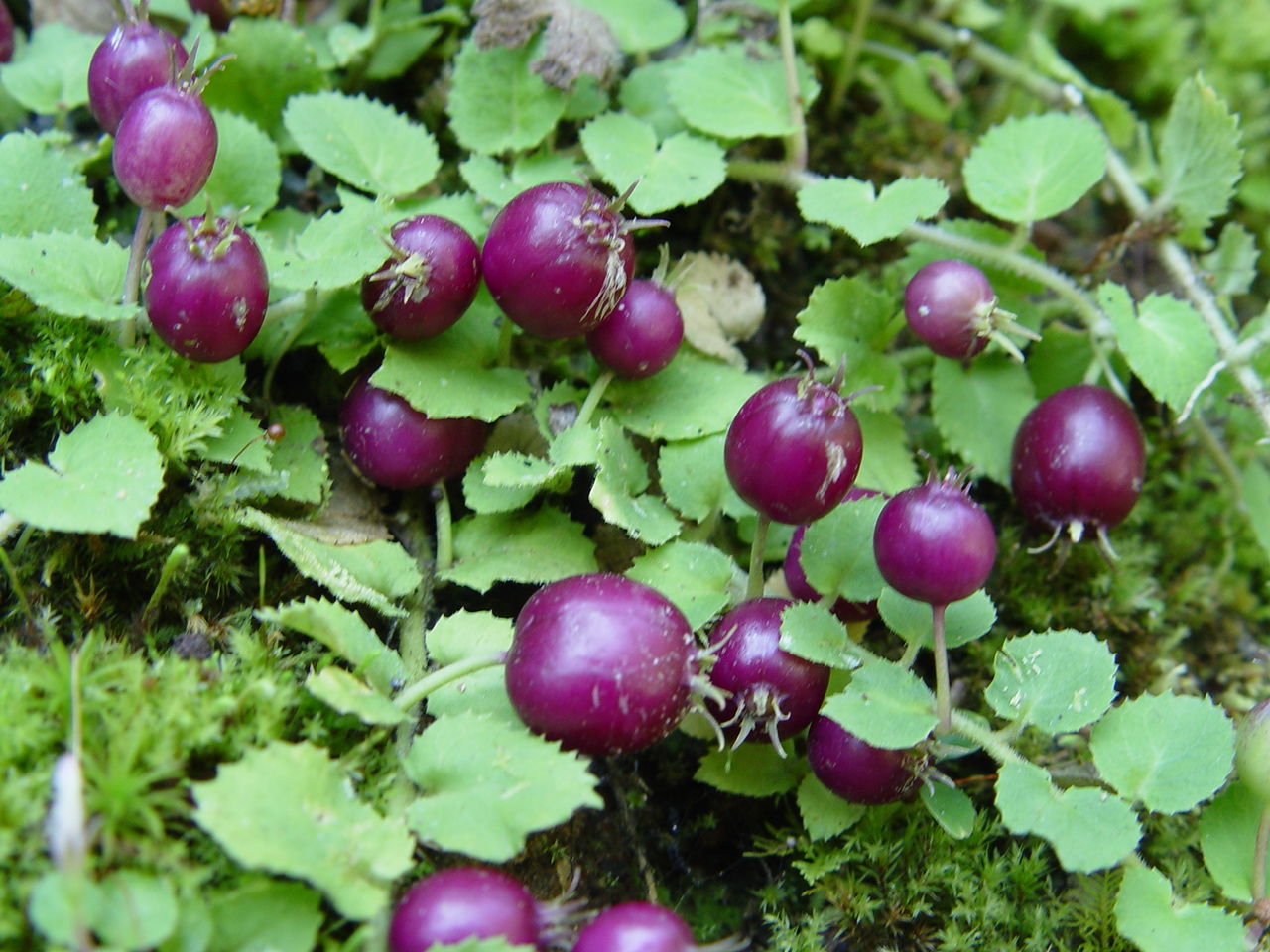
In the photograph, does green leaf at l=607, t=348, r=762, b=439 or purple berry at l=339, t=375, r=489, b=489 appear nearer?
purple berry at l=339, t=375, r=489, b=489

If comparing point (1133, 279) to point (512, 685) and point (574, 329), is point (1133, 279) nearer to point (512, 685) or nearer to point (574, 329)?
point (574, 329)

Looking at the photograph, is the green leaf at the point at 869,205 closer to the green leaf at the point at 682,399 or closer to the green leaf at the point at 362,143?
the green leaf at the point at 682,399

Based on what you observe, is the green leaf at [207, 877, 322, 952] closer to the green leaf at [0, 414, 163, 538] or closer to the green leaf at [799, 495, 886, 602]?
the green leaf at [0, 414, 163, 538]

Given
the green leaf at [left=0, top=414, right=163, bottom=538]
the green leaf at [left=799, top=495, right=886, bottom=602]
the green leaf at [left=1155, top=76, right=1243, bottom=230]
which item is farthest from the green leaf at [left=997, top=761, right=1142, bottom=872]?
the green leaf at [left=1155, top=76, right=1243, bottom=230]

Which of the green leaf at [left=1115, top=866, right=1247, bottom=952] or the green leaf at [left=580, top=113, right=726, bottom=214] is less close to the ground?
the green leaf at [left=580, top=113, right=726, bottom=214]

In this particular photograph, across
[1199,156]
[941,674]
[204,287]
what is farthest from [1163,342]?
[204,287]

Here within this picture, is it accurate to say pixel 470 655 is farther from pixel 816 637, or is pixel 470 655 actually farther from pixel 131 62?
pixel 131 62
